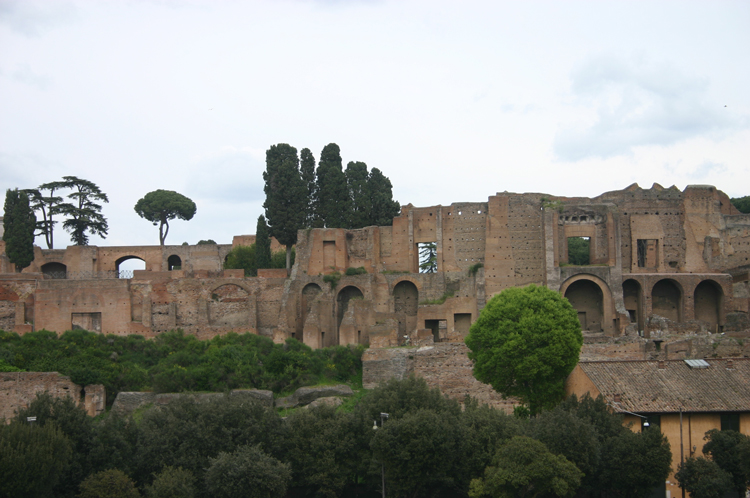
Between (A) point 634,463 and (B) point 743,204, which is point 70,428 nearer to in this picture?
(A) point 634,463

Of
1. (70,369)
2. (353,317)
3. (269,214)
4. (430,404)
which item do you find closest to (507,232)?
(353,317)

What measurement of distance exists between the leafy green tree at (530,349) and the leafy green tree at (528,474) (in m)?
5.98

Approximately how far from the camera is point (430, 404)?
83.1ft

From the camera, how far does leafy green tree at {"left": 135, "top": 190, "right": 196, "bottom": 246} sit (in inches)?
2144

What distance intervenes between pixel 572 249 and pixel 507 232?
1409 centimetres

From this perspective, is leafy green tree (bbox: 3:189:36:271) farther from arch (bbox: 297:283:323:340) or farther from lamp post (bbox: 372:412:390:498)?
lamp post (bbox: 372:412:390:498)

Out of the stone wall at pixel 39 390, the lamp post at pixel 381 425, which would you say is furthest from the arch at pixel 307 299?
the lamp post at pixel 381 425

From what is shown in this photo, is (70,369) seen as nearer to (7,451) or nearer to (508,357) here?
(7,451)

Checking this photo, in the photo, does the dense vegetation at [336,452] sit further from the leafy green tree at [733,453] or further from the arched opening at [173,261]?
the arched opening at [173,261]

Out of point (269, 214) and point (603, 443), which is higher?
point (269, 214)

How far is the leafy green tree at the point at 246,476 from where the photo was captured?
21766 millimetres

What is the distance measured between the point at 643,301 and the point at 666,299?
2.08 m

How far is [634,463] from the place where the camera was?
2278 centimetres

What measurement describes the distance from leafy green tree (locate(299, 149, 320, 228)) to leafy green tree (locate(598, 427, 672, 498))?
80.7ft
